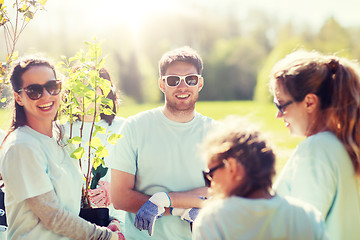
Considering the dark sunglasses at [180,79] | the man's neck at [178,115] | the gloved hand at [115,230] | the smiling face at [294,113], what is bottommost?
the gloved hand at [115,230]

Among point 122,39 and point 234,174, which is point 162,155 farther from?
point 122,39

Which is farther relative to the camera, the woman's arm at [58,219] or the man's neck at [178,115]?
the man's neck at [178,115]

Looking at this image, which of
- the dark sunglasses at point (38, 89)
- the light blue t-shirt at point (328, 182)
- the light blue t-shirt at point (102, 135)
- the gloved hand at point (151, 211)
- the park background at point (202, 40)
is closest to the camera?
the light blue t-shirt at point (328, 182)

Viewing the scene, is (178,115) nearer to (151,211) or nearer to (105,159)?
(151,211)

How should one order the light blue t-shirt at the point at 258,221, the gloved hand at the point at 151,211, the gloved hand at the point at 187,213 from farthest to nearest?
the gloved hand at the point at 187,213 → the gloved hand at the point at 151,211 → the light blue t-shirt at the point at 258,221

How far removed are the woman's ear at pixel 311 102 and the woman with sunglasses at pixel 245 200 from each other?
46 cm

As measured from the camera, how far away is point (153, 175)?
278 cm

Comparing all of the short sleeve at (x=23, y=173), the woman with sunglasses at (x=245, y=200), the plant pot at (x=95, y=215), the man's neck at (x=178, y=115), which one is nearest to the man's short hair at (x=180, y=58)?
the man's neck at (x=178, y=115)

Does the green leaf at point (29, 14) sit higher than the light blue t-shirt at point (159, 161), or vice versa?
the green leaf at point (29, 14)

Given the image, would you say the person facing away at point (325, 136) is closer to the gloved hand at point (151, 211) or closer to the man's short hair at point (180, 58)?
the gloved hand at point (151, 211)

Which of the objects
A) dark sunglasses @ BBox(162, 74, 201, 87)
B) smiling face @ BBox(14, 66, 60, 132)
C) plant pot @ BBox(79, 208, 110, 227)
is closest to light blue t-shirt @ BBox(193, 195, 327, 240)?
plant pot @ BBox(79, 208, 110, 227)

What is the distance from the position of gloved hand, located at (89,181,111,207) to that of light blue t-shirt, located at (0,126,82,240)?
1.39 feet

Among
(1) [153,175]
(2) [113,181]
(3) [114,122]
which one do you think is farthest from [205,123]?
(3) [114,122]

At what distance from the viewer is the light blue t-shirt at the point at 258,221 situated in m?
1.56
